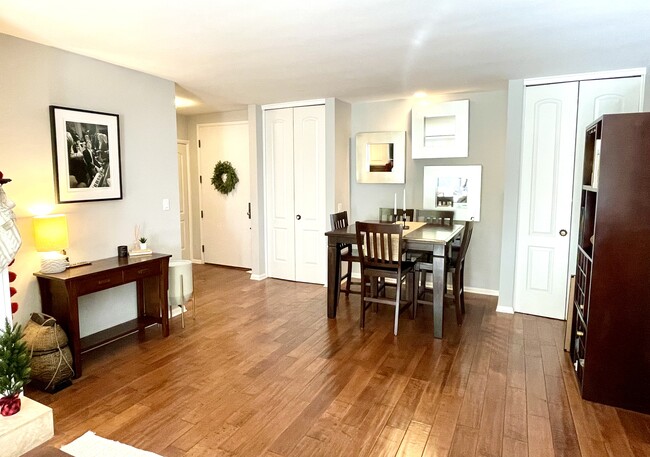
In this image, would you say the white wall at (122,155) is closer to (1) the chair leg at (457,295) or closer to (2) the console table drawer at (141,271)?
(2) the console table drawer at (141,271)

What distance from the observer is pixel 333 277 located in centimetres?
427

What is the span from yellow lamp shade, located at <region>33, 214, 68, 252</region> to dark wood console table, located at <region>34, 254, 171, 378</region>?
212 millimetres

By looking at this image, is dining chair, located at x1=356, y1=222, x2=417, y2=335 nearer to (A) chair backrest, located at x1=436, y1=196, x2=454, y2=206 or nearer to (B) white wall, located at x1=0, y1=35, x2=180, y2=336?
(A) chair backrest, located at x1=436, y1=196, x2=454, y2=206

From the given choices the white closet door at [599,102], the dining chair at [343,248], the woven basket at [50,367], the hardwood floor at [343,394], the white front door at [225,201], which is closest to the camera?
the hardwood floor at [343,394]

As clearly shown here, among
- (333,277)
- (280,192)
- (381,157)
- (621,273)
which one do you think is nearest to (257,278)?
(280,192)

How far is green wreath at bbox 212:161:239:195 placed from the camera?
254 inches

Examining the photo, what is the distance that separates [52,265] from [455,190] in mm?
4263

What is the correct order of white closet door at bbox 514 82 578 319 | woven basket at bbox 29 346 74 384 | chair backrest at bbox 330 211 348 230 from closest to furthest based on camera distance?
1. woven basket at bbox 29 346 74 384
2. white closet door at bbox 514 82 578 319
3. chair backrest at bbox 330 211 348 230

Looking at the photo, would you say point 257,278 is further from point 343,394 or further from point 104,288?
point 343,394

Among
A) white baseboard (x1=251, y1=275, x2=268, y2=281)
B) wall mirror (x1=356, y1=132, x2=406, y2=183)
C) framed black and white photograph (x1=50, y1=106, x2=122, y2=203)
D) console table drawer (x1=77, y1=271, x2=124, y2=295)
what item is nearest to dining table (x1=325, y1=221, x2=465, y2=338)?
wall mirror (x1=356, y1=132, x2=406, y2=183)

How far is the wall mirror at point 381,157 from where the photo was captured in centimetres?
538

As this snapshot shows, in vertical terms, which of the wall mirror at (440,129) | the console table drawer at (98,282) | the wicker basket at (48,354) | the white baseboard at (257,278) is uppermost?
the wall mirror at (440,129)

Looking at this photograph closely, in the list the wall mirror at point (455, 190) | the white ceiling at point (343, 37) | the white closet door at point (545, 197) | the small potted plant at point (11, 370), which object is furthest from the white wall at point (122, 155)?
the white closet door at point (545, 197)

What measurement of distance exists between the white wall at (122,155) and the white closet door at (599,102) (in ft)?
13.3
